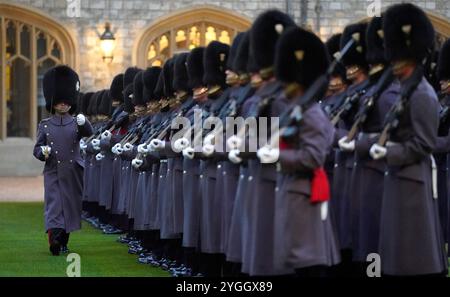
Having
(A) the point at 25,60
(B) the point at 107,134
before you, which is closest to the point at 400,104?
(B) the point at 107,134

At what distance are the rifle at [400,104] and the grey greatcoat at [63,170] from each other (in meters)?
4.37

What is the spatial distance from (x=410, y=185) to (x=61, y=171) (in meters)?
4.66

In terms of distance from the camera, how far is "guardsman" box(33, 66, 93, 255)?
1085 cm

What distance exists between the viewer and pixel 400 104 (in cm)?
701

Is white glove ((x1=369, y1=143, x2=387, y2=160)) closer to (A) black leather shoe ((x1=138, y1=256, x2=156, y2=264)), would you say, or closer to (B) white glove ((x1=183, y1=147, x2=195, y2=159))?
(B) white glove ((x1=183, y1=147, x2=195, y2=159))

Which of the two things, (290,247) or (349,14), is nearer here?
(290,247)

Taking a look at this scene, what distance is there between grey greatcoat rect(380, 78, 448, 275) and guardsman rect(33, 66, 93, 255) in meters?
4.39

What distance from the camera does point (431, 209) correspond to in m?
7.06

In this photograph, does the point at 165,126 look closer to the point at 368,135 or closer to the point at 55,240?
the point at 55,240

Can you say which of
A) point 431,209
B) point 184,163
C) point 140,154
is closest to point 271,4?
point 140,154

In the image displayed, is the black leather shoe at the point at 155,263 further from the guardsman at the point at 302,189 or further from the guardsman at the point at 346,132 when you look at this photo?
the guardsman at the point at 302,189

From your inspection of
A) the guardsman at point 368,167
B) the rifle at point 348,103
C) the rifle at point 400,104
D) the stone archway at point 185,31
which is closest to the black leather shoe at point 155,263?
the rifle at point 348,103

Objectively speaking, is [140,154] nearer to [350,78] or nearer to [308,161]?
[350,78]
